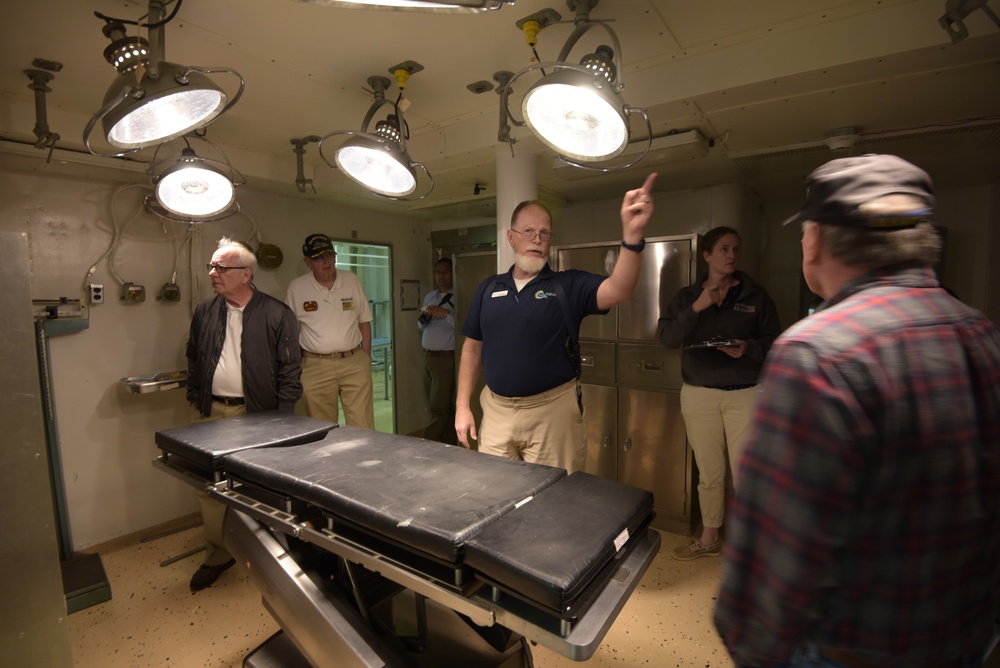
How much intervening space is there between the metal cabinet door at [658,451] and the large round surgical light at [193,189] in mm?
2694

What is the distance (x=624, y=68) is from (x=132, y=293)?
10.6ft

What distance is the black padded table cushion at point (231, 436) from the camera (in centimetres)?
165

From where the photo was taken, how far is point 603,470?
3375 mm

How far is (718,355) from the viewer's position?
2598 mm

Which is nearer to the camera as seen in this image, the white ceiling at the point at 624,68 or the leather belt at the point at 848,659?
the leather belt at the point at 848,659

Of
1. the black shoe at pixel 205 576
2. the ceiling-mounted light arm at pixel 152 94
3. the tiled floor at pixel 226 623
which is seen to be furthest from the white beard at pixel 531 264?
the black shoe at pixel 205 576

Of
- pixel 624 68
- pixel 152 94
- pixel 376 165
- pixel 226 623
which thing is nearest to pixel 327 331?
pixel 376 165

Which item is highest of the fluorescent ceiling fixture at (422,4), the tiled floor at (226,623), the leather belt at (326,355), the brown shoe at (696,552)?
the fluorescent ceiling fixture at (422,4)

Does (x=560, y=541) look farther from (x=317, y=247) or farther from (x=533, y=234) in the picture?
(x=317, y=247)

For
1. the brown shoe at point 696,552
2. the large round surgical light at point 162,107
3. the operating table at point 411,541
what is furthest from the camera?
the brown shoe at point 696,552

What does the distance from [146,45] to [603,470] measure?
10.9 feet

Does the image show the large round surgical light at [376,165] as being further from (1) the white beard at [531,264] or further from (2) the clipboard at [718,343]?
(2) the clipboard at [718,343]

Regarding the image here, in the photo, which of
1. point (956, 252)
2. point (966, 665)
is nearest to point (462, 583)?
point (966, 665)

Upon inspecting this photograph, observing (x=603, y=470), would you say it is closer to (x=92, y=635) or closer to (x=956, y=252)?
(x=92, y=635)
